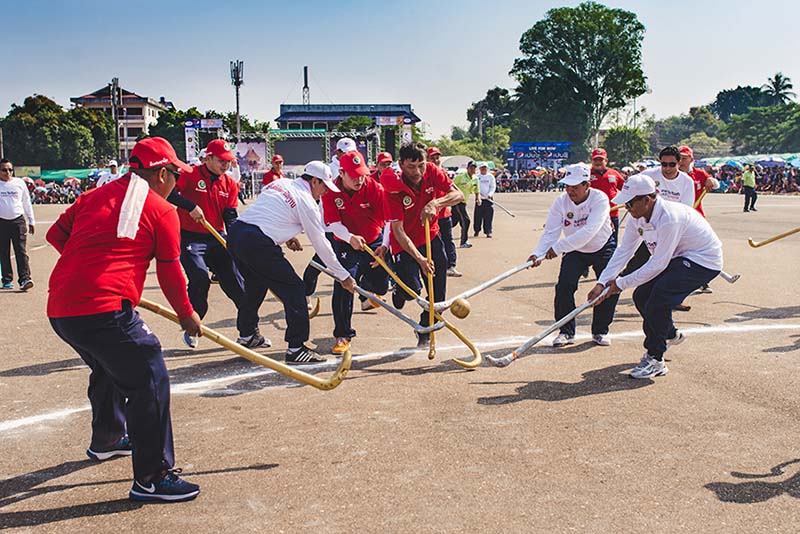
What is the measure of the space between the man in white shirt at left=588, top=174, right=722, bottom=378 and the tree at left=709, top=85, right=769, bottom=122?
159 metres

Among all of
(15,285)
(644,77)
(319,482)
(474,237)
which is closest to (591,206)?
(319,482)

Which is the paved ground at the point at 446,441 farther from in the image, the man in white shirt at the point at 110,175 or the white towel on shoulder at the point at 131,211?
the man in white shirt at the point at 110,175

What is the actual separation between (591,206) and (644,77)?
84.0 meters

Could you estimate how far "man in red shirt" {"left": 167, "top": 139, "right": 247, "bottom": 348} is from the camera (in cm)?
747

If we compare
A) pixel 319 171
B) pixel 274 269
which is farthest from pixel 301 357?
pixel 319 171

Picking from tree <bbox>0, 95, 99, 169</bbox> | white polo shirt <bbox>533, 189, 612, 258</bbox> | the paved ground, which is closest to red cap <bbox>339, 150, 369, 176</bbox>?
the paved ground

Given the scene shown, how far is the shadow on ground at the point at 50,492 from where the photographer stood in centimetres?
368

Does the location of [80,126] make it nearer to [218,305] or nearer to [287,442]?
[218,305]

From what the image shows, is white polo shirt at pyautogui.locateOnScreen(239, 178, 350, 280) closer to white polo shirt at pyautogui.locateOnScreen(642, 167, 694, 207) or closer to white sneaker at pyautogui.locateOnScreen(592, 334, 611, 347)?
white sneaker at pyautogui.locateOnScreen(592, 334, 611, 347)

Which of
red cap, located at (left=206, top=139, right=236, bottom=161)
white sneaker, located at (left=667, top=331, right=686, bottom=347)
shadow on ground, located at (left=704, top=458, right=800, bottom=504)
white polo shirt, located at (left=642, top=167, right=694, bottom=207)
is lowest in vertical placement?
shadow on ground, located at (left=704, top=458, right=800, bottom=504)

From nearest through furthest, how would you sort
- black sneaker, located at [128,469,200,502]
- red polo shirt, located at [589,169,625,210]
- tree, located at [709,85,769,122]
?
black sneaker, located at [128,469,200,502] → red polo shirt, located at [589,169,625,210] → tree, located at [709,85,769,122]

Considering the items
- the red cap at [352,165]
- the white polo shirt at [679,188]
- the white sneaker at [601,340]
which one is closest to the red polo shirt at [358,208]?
the red cap at [352,165]

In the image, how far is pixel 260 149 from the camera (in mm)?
56188

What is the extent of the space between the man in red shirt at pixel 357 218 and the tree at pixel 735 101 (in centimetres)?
15814
